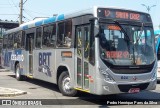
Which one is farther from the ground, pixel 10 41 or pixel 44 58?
pixel 10 41

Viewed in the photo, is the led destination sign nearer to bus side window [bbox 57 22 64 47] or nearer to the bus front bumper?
the bus front bumper

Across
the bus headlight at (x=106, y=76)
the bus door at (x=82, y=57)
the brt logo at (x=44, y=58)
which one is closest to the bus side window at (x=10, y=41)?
the brt logo at (x=44, y=58)

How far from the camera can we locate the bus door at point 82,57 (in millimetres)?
10570

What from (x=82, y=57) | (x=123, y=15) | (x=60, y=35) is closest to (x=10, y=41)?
(x=60, y=35)

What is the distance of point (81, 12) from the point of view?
36.5 feet

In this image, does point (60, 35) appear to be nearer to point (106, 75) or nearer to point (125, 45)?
point (125, 45)

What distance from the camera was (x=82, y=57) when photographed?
10859 millimetres

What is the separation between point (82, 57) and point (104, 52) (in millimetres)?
1061

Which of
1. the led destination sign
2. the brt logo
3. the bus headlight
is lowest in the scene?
the bus headlight

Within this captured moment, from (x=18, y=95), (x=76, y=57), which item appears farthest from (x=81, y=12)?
(x=18, y=95)

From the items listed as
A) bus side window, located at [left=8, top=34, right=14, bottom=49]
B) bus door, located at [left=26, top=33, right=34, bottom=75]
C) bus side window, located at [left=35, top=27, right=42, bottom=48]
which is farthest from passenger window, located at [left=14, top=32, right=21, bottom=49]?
bus side window, located at [left=35, top=27, right=42, bottom=48]

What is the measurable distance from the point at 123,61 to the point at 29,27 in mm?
7556

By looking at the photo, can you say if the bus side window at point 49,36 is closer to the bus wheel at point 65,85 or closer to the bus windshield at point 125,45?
the bus wheel at point 65,85

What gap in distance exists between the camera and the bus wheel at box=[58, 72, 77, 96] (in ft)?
39.2
